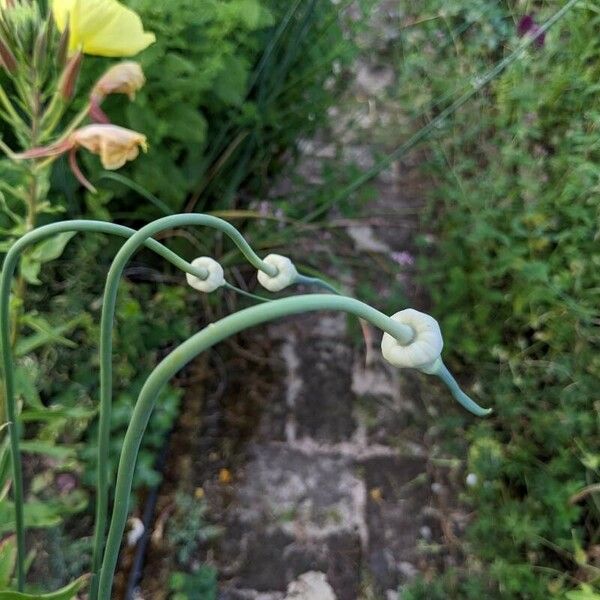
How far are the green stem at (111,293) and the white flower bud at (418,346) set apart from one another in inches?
5.8

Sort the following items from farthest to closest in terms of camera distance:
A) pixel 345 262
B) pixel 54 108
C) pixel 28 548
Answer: pixel 345 262
pixel 28 548
pixel 54 108

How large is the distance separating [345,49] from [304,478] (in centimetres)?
114

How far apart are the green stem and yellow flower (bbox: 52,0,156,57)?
43 centimetres

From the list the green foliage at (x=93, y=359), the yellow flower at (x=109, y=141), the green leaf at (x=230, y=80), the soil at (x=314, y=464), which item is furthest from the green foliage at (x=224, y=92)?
the yellow flower at (x=109, y=141)

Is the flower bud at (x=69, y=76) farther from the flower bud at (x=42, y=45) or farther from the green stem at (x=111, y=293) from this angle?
the green stem at (x=111, y=293)

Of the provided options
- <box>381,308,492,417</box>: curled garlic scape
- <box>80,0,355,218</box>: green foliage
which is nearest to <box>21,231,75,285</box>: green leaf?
<box>80,0,355,218</box>: green foliage

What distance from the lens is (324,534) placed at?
162 cm

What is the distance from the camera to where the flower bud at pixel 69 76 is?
84cm

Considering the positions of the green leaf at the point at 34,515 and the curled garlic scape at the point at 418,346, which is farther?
the green leaf at the point at 34,515

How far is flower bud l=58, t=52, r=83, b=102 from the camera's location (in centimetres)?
84

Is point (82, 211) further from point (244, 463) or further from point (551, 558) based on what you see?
point (551, 558)

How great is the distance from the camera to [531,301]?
1.68 metres

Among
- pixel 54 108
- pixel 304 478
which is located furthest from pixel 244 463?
pixel 54 108

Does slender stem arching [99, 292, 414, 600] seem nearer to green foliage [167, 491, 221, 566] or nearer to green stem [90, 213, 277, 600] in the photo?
green stem [90, 213, 277, 600]
